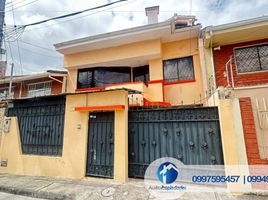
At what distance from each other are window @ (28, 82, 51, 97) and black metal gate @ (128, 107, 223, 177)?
32.1ft

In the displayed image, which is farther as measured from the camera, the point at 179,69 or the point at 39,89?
the point at 39,89

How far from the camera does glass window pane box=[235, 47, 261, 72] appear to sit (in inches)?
289

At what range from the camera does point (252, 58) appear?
7.42 metres

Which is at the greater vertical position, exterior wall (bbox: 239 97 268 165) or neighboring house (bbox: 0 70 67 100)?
neighboring house (bbox: 0 70 67 100)

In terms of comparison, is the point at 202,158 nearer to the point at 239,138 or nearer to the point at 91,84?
the point at 239,138

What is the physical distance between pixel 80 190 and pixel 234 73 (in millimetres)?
8027

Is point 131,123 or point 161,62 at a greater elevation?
point 161,62

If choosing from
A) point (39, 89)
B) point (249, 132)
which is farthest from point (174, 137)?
point (39, 89)

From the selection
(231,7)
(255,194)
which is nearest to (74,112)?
(255,194)

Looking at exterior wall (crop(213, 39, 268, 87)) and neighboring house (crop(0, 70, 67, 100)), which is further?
neighboring house (crop(0, 70, 67, 100))

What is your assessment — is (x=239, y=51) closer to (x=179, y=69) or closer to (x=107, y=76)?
(x=179, y=69)

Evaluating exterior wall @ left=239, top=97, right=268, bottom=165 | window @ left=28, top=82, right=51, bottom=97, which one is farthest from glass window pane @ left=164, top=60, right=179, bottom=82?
window @ left=28, top=82, right=51, bottom=97

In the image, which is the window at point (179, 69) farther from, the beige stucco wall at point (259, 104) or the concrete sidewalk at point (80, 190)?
the concrete sidewalk at point (80, 190)

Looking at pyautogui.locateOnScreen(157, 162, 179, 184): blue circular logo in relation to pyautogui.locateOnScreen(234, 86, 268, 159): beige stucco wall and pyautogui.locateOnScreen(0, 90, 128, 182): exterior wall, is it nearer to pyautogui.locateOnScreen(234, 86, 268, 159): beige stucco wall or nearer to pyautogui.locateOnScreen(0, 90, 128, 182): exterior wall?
pyautogui.locateOnScreen(0, 90, 128, 182): exterior wall
